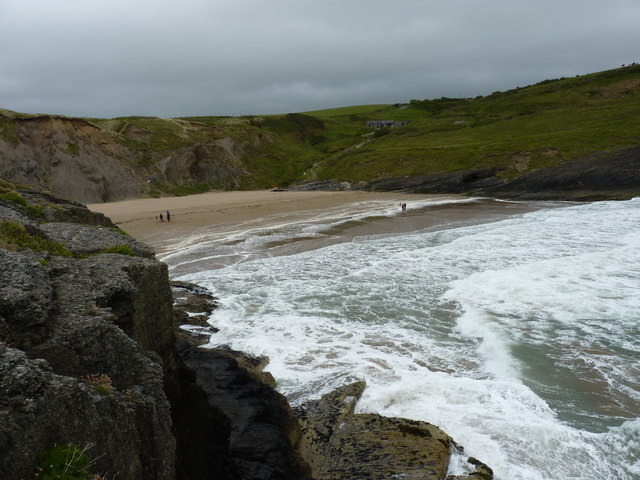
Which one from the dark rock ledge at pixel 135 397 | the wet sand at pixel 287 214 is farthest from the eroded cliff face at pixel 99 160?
the dark rock ledge at pixel 135 397

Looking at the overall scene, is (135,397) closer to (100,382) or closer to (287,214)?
(100,382)

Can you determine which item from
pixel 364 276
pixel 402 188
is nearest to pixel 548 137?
pixel 402 188

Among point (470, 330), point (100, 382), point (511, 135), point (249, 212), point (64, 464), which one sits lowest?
point (470, 330)

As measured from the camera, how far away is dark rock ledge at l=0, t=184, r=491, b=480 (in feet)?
15.3

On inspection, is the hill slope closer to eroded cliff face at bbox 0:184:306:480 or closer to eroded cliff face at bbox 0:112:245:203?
eroded cliff face at bbox 0:112:245:203

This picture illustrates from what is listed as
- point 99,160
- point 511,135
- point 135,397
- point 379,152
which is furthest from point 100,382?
point 511,135

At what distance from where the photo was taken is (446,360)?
42.1 feet

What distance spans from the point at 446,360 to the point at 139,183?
7046 centimetres

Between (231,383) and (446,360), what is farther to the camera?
(446,360)

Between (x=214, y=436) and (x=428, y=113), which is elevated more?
(x=428, y=113)

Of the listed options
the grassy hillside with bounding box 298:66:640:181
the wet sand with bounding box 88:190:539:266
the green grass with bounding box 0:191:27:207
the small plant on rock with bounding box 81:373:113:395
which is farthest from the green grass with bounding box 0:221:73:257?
the grassy hillside with bounding box 298:66:640:181

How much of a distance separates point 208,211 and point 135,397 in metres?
48.0

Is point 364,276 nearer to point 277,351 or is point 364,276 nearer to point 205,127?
point 277,351

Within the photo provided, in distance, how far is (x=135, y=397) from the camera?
581cm
